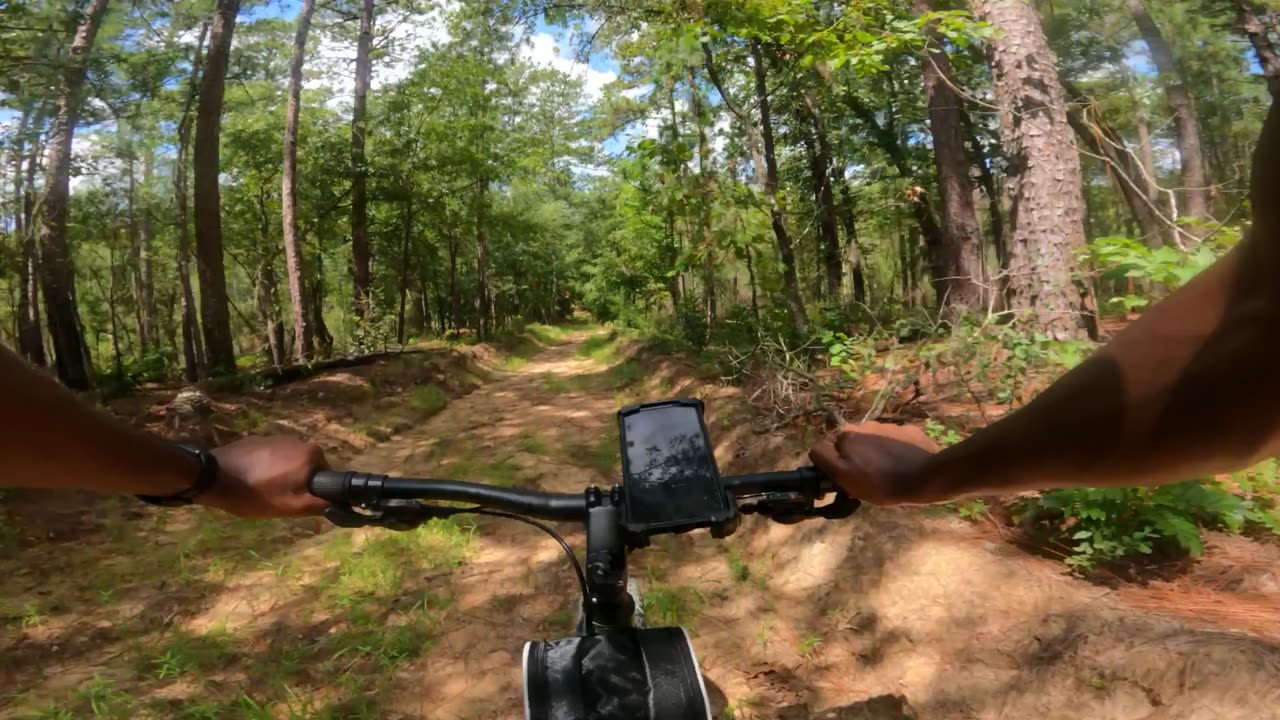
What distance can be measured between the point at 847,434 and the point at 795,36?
19.6 ft

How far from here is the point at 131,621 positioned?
3428mm

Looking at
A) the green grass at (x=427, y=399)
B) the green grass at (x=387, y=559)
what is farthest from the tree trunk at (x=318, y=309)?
the green grass at (x=387, y=559)

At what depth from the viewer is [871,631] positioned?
2855mm

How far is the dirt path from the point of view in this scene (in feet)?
6.34

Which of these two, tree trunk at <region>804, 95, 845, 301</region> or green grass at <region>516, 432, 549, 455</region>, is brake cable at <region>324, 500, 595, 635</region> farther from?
tree trunk at <region>804, 95, 845, 301</region>

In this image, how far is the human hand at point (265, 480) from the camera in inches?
48.4

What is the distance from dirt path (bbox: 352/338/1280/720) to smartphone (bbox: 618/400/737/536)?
5.68 feet

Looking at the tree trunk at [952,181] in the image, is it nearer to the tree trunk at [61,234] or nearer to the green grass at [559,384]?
the green grass at [559,384]

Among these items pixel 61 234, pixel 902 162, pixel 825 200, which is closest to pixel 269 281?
pixel 61 234

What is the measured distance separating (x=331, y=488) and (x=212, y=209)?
10.4 meters

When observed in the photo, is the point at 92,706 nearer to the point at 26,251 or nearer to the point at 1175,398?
the point at 1175,398

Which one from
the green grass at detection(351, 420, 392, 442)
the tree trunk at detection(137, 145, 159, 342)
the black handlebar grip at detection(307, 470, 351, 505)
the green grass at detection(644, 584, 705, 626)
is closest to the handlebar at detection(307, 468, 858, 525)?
the black handlebar grip at detection(307, 470, 351, 505)

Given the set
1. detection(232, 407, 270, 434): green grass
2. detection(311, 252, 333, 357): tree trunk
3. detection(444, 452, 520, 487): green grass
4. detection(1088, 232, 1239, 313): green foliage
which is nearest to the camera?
detection(1088, 232, 1239, 313): green foliage

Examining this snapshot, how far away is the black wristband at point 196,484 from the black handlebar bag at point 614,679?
27.1 inches
